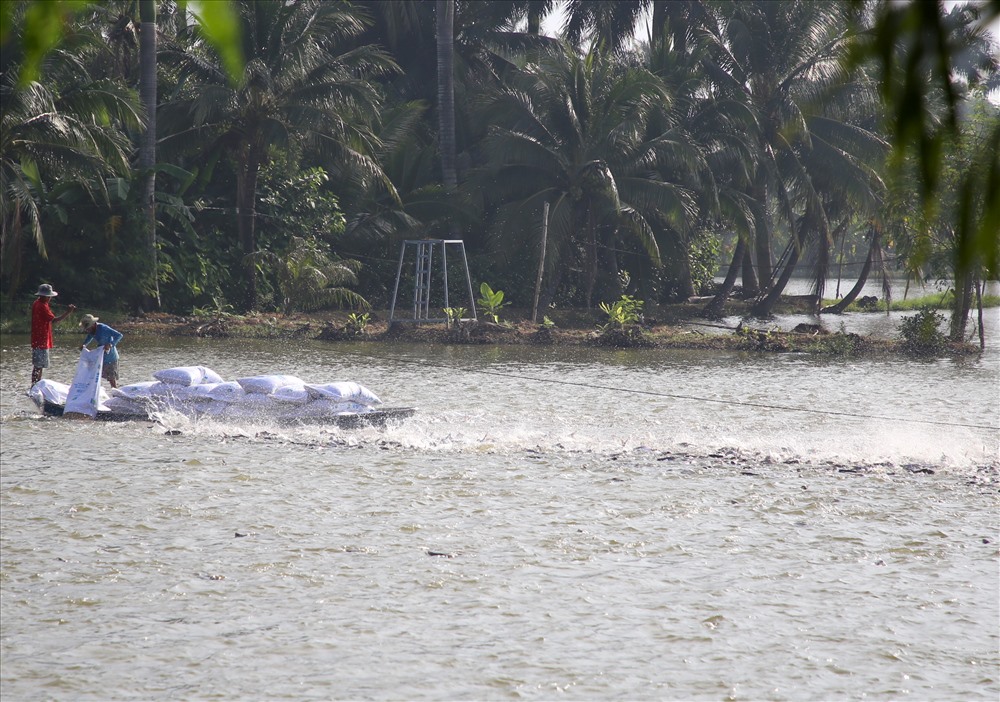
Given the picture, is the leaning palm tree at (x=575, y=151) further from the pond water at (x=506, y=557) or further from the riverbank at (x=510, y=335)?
the pond water at (x=506, y=557)

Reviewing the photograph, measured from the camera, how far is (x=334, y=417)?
1230 centimetres

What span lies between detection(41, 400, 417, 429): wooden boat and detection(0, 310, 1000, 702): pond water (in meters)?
0.16

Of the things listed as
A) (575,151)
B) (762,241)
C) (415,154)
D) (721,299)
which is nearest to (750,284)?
(721,299)

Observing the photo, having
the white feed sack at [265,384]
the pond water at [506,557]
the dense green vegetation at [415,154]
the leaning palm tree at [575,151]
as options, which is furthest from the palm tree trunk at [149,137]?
the white feed sack at [265,384]

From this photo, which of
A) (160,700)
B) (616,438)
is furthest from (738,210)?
(160,700)

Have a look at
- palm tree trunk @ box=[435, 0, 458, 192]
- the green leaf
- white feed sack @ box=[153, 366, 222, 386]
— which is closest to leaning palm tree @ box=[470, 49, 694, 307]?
palm tree trunk @ box=[435, 0, 458, 192]

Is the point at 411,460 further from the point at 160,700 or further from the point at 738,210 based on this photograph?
the point at 738,210

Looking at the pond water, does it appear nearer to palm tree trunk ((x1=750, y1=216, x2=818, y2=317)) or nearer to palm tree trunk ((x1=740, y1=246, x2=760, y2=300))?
palm tree trunk ((x1=750, y1=216, x2=818, y2=317))

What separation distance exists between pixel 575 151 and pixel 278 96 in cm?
725

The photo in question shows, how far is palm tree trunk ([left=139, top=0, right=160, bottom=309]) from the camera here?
23609mm

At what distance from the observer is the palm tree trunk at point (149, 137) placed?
2361 cm

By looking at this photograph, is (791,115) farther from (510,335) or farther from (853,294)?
(510,335)

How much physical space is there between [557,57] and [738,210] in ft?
18.9

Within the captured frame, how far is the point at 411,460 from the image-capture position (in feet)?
36.6
